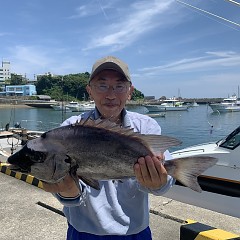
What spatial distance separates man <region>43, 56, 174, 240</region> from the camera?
205 centimetres

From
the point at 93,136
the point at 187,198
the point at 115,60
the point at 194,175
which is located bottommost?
the point at 187,198

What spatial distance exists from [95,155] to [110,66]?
0.65 metres

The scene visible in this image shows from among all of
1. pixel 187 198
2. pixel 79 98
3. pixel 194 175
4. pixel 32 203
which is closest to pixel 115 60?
pixel 194 175

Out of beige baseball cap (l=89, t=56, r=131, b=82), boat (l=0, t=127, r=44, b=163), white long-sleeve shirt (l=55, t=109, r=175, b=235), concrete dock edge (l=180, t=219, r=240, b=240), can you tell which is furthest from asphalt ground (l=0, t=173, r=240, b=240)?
boat (l=0, t=127, r=44, b=163)

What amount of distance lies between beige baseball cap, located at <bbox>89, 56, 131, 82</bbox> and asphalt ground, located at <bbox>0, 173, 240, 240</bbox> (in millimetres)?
2463

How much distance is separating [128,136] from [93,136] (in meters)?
0.20

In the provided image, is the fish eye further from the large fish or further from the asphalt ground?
the asphalt ground

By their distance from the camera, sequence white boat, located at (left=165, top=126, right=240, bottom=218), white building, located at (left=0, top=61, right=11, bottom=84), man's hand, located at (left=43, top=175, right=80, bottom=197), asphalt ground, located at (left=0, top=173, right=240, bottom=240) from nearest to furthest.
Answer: man's hand, located at (left=43, top=175, right=80, bottom=197) < asphalt ground, located at (left=0, top=173, right=240, bottom=240) < white boat, located at (left=165, top=126, right=240, bottom=218) < white building, located at (left=0, top=61, right=11, bottom=84)

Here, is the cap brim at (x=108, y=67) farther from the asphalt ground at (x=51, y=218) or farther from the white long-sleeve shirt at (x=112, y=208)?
→ the asphalt ground at (x=51, y=218)

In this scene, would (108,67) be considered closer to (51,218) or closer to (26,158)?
(26,158)

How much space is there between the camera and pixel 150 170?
5.86 ft

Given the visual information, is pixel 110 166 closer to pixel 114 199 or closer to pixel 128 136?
pixel 128 136

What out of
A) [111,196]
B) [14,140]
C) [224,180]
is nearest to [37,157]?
[111,196]

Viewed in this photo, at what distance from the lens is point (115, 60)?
2.13 metres
